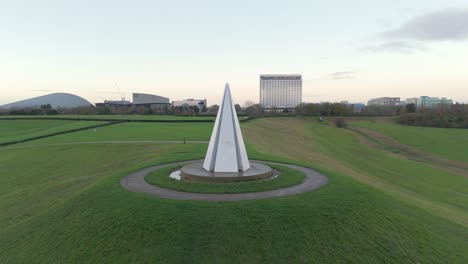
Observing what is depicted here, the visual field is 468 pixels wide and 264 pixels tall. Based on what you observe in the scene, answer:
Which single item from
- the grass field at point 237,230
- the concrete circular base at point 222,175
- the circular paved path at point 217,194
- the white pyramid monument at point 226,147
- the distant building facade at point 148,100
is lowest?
the grass field at point 237,230

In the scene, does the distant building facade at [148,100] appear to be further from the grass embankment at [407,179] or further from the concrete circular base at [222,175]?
the concrete circular base at [222,175]

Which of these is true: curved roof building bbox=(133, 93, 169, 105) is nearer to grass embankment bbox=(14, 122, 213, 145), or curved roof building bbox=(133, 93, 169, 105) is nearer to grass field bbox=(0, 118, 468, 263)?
grass embankment bbox=(14, 122, 213, 145)

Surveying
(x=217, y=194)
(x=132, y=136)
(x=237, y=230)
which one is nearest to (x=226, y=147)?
(x=217, y=194)

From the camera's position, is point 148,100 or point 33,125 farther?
point 148,100

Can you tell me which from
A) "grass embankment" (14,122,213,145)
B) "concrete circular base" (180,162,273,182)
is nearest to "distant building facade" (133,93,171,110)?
"grass embankment" (14,122,213,145)

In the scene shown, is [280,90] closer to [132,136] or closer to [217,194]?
[132,136]

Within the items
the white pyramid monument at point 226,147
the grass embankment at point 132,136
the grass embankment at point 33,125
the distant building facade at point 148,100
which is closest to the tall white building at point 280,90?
the distant building facade at point 148,100
